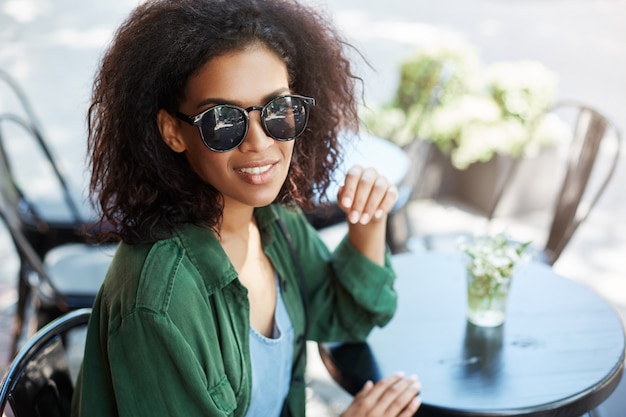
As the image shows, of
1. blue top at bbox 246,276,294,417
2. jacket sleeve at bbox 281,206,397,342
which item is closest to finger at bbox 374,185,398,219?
jacket sleeve at bbox 281,206,397,342

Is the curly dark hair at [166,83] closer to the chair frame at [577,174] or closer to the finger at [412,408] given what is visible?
the finger at [412,408]

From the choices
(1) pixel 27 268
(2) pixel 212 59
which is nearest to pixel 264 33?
(2) pixel 212 59

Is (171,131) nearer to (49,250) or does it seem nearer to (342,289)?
(342,289)

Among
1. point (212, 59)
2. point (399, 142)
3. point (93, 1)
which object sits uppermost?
point (93, 1)

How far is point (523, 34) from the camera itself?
311 inches

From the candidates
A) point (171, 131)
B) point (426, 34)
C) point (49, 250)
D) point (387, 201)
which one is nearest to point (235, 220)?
point (171, 131)

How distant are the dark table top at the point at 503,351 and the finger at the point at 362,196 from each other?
347 mm

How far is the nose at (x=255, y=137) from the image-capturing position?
1346 millimetres

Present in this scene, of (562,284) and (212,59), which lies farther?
(562,284)

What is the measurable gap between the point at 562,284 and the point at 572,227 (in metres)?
0.87

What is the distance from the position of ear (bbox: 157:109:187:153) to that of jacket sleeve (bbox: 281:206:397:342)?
439 mm

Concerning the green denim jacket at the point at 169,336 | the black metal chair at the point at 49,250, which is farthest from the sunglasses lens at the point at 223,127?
the black metal chair at the point at 49,250

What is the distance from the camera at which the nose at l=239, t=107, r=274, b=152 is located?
1.35 m

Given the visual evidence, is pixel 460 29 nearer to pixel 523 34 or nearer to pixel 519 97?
pixel 523 34
